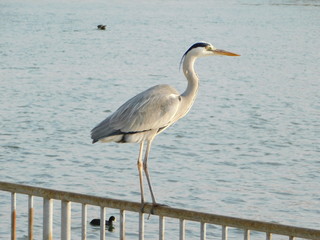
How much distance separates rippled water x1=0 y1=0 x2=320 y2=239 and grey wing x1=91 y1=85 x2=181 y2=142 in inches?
261

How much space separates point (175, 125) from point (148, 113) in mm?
16915

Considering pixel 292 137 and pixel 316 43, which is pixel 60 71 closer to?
pixel 292 137

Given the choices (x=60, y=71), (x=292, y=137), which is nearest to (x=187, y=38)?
(x=60, y=71)

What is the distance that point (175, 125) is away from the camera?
22.7 metres

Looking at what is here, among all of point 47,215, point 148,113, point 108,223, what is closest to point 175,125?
point 108,223

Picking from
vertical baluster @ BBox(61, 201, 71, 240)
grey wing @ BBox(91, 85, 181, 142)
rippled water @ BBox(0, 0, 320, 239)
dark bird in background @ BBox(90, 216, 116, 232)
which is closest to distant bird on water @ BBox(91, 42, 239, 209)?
grey wing @ BBox(91, 85, 181, 142)

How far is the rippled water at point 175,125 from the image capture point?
15555 mm

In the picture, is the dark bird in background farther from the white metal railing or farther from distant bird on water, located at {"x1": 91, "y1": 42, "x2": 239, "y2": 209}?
the white metal railing

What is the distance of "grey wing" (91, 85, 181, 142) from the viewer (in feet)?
19.0

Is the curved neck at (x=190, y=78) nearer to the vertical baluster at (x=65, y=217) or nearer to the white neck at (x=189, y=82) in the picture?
the white neck at (x=189, y=82)

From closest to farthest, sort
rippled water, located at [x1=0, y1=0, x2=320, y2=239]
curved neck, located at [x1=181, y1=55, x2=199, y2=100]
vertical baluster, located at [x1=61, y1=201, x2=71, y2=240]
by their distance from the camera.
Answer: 1. vertical baluster, located at [x1=61, y1=201, x2=71, y2=240]
2. curved neck, located at [x1=181, y1=55, x2=199, y2=100]
3. rippled water, located at [x1=0, y1=0, x2=320, y2=239]

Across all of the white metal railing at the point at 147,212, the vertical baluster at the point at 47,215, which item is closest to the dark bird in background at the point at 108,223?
the white metal railing at the point at 147,212

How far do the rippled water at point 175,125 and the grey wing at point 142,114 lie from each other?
21.8 ft

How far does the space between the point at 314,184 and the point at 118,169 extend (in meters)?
3.99
